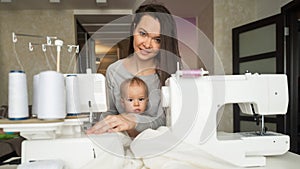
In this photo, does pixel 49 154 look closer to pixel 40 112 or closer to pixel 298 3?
pixel 40 112

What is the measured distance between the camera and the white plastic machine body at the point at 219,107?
0.73 meters

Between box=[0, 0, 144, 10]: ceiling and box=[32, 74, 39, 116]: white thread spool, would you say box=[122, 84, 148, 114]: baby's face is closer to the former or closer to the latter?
box=[32, 74, 39, 116]: white thread spool

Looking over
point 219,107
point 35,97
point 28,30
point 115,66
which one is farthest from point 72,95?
point 28,30

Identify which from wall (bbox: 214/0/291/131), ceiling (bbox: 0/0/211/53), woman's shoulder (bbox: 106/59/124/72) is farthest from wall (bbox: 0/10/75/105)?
woman's shoulder (bbox: 106/59/124/72)

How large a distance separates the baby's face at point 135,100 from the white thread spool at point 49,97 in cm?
28

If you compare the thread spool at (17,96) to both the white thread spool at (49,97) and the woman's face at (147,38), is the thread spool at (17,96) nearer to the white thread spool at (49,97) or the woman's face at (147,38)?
the white thread spool at (49,97)

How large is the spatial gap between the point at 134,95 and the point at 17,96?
0.39 meters

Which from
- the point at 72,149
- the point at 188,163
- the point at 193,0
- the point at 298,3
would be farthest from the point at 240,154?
the point at 193,0

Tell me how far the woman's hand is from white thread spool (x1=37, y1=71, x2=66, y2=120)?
0.15m

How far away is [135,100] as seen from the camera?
885 millimetres

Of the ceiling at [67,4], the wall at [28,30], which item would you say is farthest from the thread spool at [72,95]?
the wall at [28,30]

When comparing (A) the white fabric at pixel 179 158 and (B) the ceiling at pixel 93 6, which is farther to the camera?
(B) the ceiling at pixel 93 6

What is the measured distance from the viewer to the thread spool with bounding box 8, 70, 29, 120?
2.09 feet

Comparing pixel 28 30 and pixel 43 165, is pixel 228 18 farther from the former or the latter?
pixel 43 165
